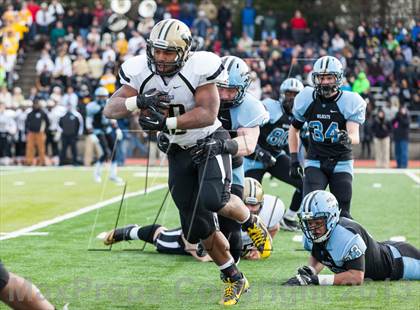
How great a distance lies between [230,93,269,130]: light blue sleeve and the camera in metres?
7.27

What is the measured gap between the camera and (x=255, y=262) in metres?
7.77

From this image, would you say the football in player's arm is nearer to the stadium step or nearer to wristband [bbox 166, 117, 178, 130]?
wristband [bbox 166, 117, 178, 130]

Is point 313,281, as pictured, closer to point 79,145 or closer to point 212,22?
point 79,145

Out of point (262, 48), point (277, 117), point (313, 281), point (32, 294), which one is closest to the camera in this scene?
point (32, 294)

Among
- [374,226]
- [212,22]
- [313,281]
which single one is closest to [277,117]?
[374,226]

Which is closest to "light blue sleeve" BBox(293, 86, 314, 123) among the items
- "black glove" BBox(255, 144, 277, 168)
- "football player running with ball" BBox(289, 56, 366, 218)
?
"football player running with ball" BBox(289, 56, 366, 218)

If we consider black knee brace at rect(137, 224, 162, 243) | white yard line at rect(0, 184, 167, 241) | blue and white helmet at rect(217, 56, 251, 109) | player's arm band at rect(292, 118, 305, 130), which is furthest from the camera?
white yard line at rect(0, 184, 167, 241)

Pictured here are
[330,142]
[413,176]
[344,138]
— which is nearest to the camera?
[344,138]

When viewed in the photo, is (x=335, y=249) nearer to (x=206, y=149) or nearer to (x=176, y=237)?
(x=206, y=149)

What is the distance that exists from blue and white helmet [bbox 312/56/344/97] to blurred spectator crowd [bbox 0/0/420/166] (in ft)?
41.6

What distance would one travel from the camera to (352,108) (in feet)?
26.0

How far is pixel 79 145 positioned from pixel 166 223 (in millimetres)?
13278

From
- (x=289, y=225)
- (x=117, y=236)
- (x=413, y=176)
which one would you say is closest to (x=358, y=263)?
(x=117, y=236)

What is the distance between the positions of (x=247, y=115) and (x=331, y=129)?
0.95m
